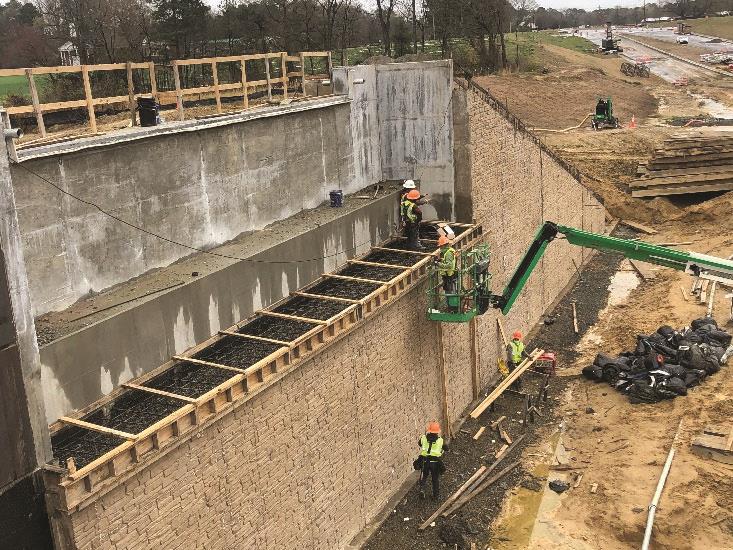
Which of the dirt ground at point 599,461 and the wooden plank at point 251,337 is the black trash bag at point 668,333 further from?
the wooden plank at point 251,337

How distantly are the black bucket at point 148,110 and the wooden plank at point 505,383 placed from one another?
924 centimetres

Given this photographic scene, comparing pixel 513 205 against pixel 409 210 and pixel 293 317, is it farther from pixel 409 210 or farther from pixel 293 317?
pixel 293 317

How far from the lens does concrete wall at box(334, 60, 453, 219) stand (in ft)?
61.1

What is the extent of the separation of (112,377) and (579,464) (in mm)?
10157

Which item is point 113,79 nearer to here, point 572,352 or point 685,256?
point 572,352

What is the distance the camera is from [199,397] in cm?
1068

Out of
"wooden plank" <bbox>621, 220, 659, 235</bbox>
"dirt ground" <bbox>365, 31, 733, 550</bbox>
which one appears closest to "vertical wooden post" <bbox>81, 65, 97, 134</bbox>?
"dirt ground" <bbox>365, 31, 733, 550</bbox>

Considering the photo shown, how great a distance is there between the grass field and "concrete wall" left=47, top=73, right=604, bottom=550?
297ft

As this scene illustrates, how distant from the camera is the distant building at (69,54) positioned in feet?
110

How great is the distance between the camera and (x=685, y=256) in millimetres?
15367

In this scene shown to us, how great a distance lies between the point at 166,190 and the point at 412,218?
5.78 meters

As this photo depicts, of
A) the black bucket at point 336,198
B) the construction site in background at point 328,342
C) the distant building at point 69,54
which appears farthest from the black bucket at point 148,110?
the distant building at point 69,54

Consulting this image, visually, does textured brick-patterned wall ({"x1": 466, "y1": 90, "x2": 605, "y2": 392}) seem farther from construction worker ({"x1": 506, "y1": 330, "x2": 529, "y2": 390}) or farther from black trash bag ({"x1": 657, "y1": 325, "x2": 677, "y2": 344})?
black trash bag ({"x1": 657, "y1": 325, "x2": 677, "y2": 344})

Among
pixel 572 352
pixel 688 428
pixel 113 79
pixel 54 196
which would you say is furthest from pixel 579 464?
pixel 113 79
